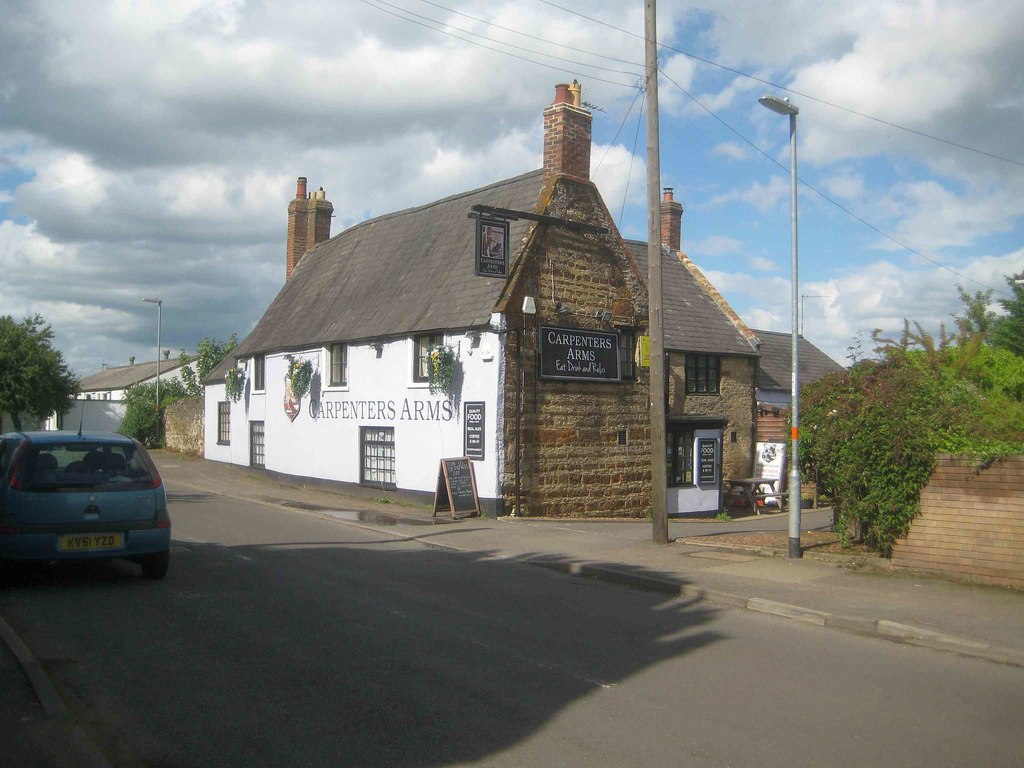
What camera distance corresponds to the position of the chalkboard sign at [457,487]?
18.0 m

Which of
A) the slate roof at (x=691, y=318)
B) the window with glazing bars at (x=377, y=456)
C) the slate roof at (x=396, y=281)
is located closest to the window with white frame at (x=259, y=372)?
the slate roof at (x=396, y=281)

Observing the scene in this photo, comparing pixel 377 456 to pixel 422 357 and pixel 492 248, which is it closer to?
pixel 422 357

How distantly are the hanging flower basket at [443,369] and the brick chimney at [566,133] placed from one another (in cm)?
451

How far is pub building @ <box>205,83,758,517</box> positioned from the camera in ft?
61.3

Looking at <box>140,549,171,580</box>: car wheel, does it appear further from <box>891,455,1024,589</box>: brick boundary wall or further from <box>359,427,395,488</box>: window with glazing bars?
<box>359,427,395,488</box>: window with glazing bars

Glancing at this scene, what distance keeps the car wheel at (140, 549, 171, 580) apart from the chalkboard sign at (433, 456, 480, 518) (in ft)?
26.5

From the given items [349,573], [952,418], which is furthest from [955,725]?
[349,573]

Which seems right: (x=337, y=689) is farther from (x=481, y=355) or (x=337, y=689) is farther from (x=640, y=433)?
(x=640, y=433)

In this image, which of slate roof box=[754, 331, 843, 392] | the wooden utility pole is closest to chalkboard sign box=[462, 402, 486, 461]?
the wooden utility pole

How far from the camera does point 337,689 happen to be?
637 centimetres

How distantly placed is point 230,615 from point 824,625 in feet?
19.1

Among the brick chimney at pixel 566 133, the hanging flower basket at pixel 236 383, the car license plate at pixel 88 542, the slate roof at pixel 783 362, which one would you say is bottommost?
the car license plate at pixel 88 542

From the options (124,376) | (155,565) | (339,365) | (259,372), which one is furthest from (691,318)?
(124,376)

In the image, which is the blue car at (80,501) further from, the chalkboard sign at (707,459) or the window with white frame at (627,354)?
the chalkboard sign at (707,459)
